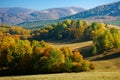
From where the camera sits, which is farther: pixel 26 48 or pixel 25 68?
pixel 26 48

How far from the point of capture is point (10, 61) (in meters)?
106

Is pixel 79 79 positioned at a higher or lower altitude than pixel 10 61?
higher

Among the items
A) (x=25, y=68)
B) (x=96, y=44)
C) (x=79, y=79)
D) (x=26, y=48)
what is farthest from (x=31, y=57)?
(x=96, y=44)

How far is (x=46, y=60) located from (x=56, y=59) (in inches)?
153

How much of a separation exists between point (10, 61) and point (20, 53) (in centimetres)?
610

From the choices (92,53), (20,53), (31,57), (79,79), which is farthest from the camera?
(92,53)

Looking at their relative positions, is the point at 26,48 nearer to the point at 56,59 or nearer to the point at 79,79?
the point at 56,59

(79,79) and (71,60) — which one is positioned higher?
(79,79)

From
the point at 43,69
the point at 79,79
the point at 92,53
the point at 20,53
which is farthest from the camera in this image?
the point at 92,53

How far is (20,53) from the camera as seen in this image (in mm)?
110750

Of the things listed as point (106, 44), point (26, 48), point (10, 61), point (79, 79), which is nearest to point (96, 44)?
point (106, 44)

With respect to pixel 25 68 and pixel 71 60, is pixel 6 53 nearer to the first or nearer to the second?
pixel 25 68

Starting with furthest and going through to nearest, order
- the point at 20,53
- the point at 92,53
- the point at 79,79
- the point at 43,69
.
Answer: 1. the point at 92,53
2. the point at 20,53
3. the point at 43,69
4. the point at 79,79

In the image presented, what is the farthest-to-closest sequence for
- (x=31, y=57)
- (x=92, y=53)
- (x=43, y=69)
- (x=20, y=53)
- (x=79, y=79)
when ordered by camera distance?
(x=92, y=53), (x=20, y=53), (x=31, y=57), (x=43, y=69), (x=79, y=79)
